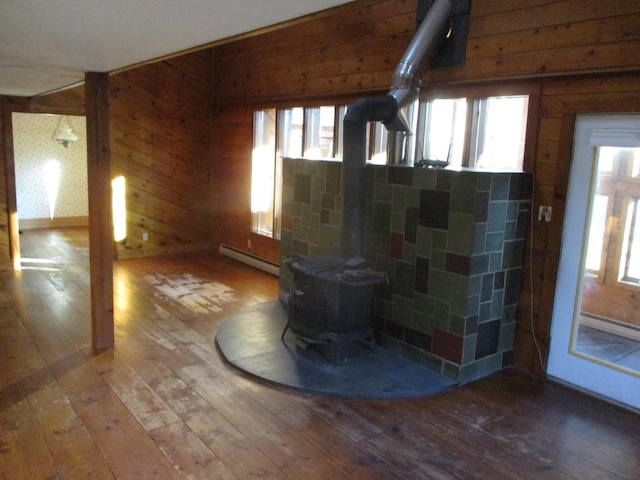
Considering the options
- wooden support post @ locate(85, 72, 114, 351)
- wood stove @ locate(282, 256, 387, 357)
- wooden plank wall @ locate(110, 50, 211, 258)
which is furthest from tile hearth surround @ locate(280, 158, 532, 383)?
wooden plank wall @ locate(110, 50, 211, 258)

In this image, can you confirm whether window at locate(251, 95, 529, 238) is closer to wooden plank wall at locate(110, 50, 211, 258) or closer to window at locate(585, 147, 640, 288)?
window at locate(585, 147, 640, 288)

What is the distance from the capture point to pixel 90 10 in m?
2.03

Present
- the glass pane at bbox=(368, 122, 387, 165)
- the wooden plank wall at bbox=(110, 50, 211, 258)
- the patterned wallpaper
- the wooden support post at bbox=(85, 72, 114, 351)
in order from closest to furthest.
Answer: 1. the wooden support post at bbox=(85, 72, 114, 351)
2. the glass pane at bbox=(368, 122, 387, 165)
3. the wooden plank wall at bbox=(110, 50, 211, 258)
4. the patterned wallpaper

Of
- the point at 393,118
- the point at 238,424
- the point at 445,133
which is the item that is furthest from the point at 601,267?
the point at 238,424

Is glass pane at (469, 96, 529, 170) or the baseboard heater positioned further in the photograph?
the baseboard heater

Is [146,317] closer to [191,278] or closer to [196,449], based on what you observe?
[191,278]

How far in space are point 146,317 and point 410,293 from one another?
2352 millimetres

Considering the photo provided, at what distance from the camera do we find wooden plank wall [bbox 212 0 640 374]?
3.08 meters

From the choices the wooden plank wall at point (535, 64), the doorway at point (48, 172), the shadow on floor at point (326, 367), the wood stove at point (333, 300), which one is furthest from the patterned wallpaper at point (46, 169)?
the wood stove at point (333, 300)

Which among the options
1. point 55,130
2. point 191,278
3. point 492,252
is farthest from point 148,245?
point 492,252

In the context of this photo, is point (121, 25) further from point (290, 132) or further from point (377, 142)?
point (290, 132)

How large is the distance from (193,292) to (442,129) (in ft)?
9.76

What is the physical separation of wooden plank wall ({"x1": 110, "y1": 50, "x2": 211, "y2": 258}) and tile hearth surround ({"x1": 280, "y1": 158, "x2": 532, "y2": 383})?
3.84 meters

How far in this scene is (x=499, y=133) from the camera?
3904 millimetres
